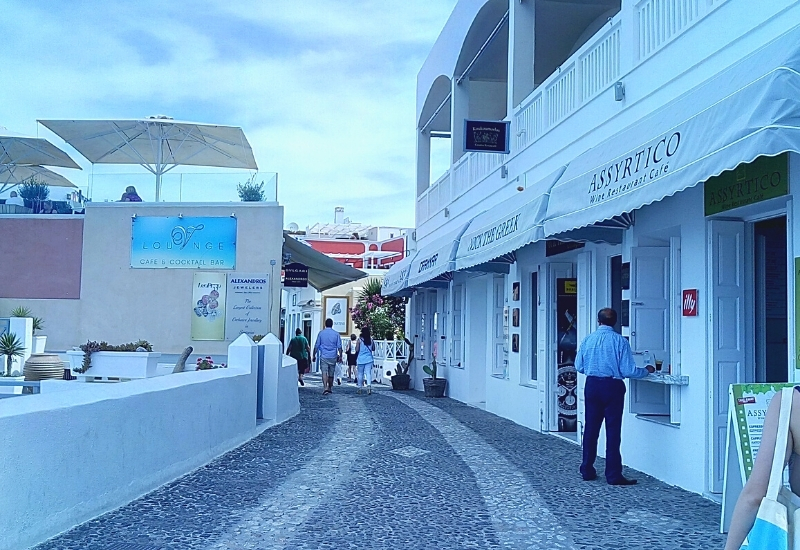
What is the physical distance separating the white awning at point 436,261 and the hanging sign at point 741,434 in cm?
787

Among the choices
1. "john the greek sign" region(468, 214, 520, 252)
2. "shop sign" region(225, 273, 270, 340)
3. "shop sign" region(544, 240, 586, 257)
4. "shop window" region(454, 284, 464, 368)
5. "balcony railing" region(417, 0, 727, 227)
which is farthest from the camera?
"shop sign" region(225, 273, 270, 340)

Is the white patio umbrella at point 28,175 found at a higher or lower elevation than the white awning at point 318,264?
higher

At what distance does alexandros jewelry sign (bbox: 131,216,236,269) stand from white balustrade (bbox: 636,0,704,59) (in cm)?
1202

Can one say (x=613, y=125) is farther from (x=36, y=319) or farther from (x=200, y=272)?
(x=36, y=319)

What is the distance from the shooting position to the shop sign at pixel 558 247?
412 inches

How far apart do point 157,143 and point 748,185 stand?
1583 centimetres

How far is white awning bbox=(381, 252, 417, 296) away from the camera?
64.3 feet

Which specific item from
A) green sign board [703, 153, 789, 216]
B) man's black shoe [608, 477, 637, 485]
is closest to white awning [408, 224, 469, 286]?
man's black shoe [608, 477, 637, 485]

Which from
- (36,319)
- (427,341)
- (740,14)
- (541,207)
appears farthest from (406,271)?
(740,14)

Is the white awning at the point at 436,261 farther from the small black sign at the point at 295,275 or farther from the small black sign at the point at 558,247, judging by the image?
the small black sign at the point at 295,275

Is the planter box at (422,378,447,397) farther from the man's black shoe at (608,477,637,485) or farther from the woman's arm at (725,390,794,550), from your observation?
the woman's arm at (725,390,794,550)

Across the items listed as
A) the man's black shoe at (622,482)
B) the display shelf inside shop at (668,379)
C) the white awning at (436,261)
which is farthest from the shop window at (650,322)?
the white awning at (436,261)

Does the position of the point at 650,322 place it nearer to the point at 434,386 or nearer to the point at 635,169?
the point at 635,169

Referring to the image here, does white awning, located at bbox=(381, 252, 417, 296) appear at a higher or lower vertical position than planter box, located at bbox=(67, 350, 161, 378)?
higher
